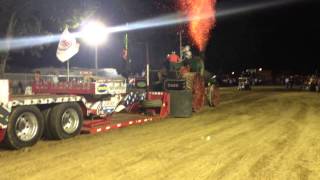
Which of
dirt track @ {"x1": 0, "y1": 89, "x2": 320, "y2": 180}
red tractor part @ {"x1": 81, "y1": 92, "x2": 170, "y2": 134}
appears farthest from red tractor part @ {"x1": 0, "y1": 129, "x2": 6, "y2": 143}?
red tractor part @ {"x1": 81, "y1": 92, "x2": 170, "y2": 134}

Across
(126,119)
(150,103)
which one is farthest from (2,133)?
(150,103)

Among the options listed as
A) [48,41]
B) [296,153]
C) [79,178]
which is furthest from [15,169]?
[48,41]

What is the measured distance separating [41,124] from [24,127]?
0.54 m

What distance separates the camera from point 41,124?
1139 cm

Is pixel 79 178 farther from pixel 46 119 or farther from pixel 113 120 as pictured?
pixel 113 120

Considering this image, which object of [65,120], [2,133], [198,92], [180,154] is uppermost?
[198,92]

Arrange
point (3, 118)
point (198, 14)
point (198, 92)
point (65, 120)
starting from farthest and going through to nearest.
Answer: point (198, 14), point (198, 92), point (65, 120), point (3, 118)

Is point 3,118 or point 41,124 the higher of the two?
point 3,118

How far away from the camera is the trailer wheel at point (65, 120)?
11.8 meters

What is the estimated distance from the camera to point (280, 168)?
8.69 m

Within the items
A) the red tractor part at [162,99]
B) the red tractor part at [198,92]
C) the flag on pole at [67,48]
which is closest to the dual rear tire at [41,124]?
the flag on pole at [67,48]

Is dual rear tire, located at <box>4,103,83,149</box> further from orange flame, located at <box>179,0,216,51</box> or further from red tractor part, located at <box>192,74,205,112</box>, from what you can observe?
orange flame, located at <box>179,0,216,51</box>

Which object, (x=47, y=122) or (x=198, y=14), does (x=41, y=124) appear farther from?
Result: (x=198, y=14)

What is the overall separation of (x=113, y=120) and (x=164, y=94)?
2985mm
